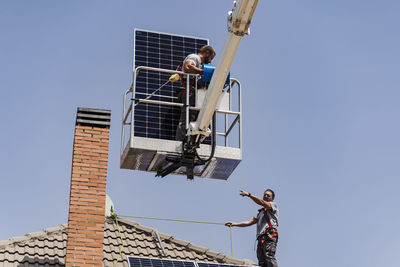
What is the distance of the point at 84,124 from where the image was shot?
53.0ft

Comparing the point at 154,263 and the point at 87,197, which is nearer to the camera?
the point at 87,197

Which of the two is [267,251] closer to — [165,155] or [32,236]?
[165,155]

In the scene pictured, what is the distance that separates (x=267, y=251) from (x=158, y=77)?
517cm

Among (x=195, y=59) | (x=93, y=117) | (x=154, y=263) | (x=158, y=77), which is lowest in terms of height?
(x=154, y=263)

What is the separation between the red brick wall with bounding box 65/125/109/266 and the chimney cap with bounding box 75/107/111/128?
0.29 feet

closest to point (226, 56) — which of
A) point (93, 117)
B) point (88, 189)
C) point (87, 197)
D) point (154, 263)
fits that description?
point (93, 117)

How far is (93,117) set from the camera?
1625cm

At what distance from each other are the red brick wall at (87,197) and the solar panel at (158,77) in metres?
2.08

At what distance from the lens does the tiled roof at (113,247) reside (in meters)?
17.6

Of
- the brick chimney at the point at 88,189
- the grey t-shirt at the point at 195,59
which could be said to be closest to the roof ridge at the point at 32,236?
the brick chimney at the point at 88,189

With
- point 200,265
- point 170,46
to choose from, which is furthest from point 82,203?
point 170,46

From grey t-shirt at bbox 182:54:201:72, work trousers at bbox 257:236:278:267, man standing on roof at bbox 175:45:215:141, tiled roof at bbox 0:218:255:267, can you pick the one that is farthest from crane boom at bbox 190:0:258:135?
tiled roof at bbox 0:218:255:267

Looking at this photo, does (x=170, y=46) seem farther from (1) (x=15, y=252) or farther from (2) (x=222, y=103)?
(1) (x=15, y=252)

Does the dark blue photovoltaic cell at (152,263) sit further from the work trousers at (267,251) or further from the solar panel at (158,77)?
the solar panel at (158,77)
